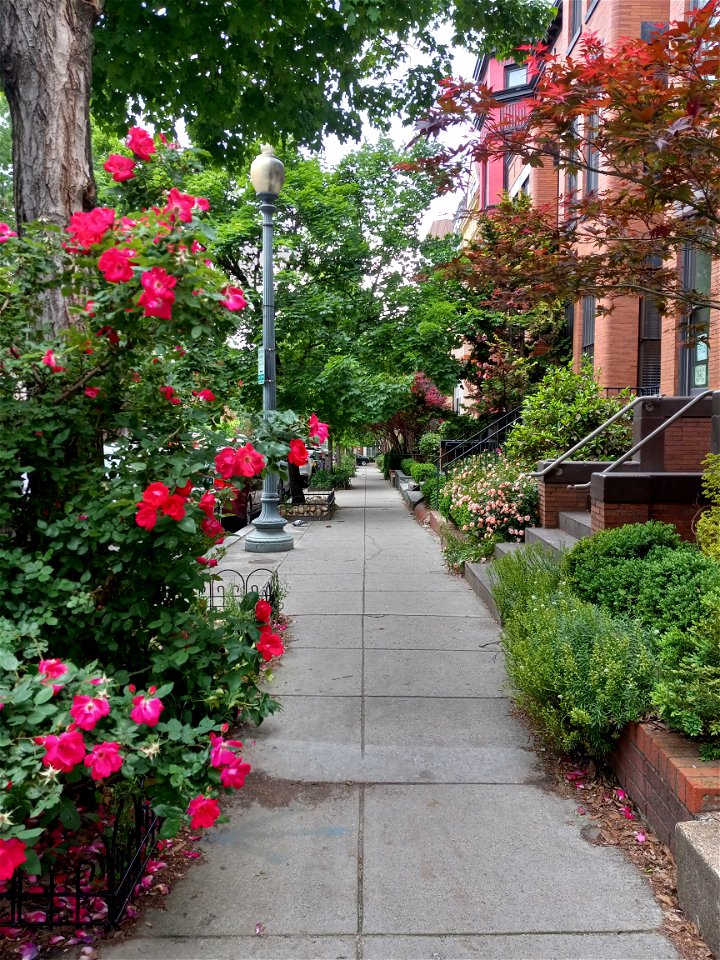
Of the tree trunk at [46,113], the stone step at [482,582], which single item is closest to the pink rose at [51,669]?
the tree trunk at [46,113]

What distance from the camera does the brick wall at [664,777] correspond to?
2.96m

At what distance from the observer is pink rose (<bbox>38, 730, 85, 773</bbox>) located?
2.19 m

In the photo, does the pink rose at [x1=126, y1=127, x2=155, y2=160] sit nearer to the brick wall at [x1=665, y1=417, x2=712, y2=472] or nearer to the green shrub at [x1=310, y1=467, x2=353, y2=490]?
the brick wall at [x1=665, y1=417, x2=712, y2=472]

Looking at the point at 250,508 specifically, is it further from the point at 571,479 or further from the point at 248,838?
the point at 248,838

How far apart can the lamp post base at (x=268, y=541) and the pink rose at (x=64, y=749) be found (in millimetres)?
9505

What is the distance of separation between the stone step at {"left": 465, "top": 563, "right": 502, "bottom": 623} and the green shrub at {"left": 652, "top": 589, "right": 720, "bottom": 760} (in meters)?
3.20

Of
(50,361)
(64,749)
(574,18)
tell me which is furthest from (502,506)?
(574,18)

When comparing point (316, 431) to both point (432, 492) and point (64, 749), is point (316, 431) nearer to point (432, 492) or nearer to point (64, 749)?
point (64, 749)

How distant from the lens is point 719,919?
2.52 metres

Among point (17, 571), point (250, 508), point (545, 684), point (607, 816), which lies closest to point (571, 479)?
point (545, 684)

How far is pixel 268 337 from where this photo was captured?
11523 millimetres

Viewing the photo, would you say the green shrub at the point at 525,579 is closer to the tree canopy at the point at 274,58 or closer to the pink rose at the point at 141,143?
the pink rose at the point at 141,143

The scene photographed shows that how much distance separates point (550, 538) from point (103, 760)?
21.1 feet

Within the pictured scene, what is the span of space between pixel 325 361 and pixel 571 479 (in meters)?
9.93
